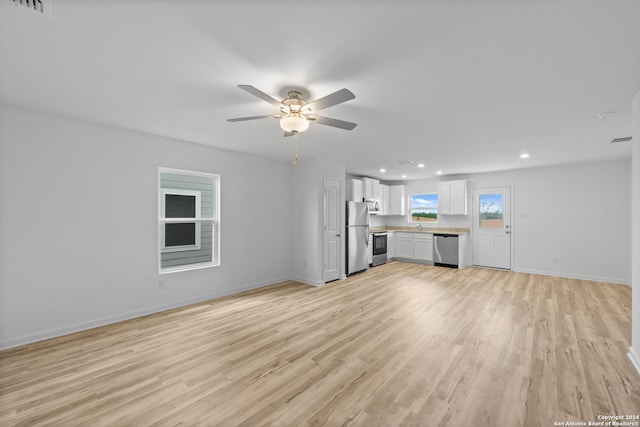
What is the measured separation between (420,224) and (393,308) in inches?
183

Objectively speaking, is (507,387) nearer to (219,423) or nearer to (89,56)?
(219,423)

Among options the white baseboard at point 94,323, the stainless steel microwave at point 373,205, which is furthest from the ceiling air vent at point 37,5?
the stainless steel microwave at point 373,205

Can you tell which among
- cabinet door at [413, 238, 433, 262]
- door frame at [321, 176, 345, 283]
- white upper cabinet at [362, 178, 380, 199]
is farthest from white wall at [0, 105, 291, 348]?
cabinet door at [413, 238, 433, 262]

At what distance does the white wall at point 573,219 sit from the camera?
522cm

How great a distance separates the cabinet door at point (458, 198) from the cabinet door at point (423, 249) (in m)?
1.04

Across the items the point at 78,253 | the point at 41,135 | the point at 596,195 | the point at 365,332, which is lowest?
the point at 365,332

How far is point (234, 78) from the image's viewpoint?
83.5 inches


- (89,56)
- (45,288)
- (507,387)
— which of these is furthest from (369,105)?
(45,288)

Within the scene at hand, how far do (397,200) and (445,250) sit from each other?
2.02 metres

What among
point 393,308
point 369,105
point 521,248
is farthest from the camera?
point 521,248

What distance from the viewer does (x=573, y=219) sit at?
5668 millimetres

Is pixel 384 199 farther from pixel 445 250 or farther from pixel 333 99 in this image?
pixel 333 99

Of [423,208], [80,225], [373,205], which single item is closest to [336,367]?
[80,225]

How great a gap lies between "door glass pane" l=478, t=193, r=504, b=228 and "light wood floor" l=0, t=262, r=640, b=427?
2.84 metres
